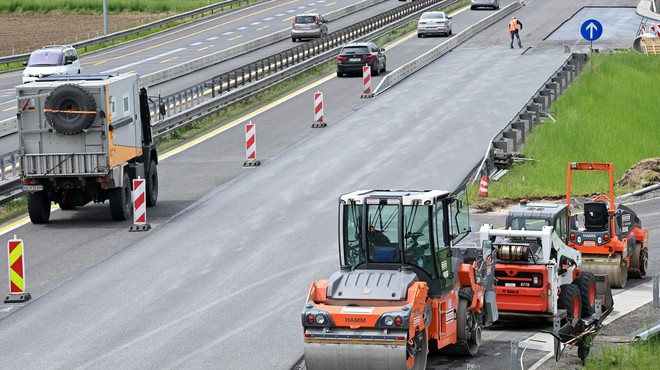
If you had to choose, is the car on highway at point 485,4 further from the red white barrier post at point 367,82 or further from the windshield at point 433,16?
the red white barrier post at point 367,82

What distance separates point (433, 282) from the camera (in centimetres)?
1576

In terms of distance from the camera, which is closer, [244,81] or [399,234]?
[399,234]

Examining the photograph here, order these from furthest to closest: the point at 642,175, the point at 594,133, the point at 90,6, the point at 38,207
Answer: the point at 90,6 < the point at 594,133 < the point at 642,175 < the point at 38,207

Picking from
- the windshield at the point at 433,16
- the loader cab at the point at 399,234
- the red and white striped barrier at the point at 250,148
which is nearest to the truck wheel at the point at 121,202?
the red and white striped barrier at the point at 250,148

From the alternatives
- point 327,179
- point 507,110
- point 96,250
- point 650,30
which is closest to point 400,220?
point 96,250

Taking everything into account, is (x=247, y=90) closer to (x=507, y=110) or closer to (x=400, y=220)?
(x=507, y=110)

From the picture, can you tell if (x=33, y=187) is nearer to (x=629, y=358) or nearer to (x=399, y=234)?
(x=399, y=234)

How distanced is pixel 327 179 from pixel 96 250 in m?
8.29

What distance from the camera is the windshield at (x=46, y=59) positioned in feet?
163

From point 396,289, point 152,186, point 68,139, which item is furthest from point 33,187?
point 396,289

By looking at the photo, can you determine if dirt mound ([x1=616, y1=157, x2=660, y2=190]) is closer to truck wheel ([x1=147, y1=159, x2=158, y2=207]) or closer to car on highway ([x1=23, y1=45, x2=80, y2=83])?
truck wheel ([x1=147, y1=159, x2=158, y2=207])

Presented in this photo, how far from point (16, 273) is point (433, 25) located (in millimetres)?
45743

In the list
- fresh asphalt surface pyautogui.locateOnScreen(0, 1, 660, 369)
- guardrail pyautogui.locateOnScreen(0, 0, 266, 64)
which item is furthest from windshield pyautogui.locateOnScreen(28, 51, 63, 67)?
guardrail pyautogui.locateOnScreen(0, 0, 266, 64)

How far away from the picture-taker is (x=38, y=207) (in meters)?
26.2
